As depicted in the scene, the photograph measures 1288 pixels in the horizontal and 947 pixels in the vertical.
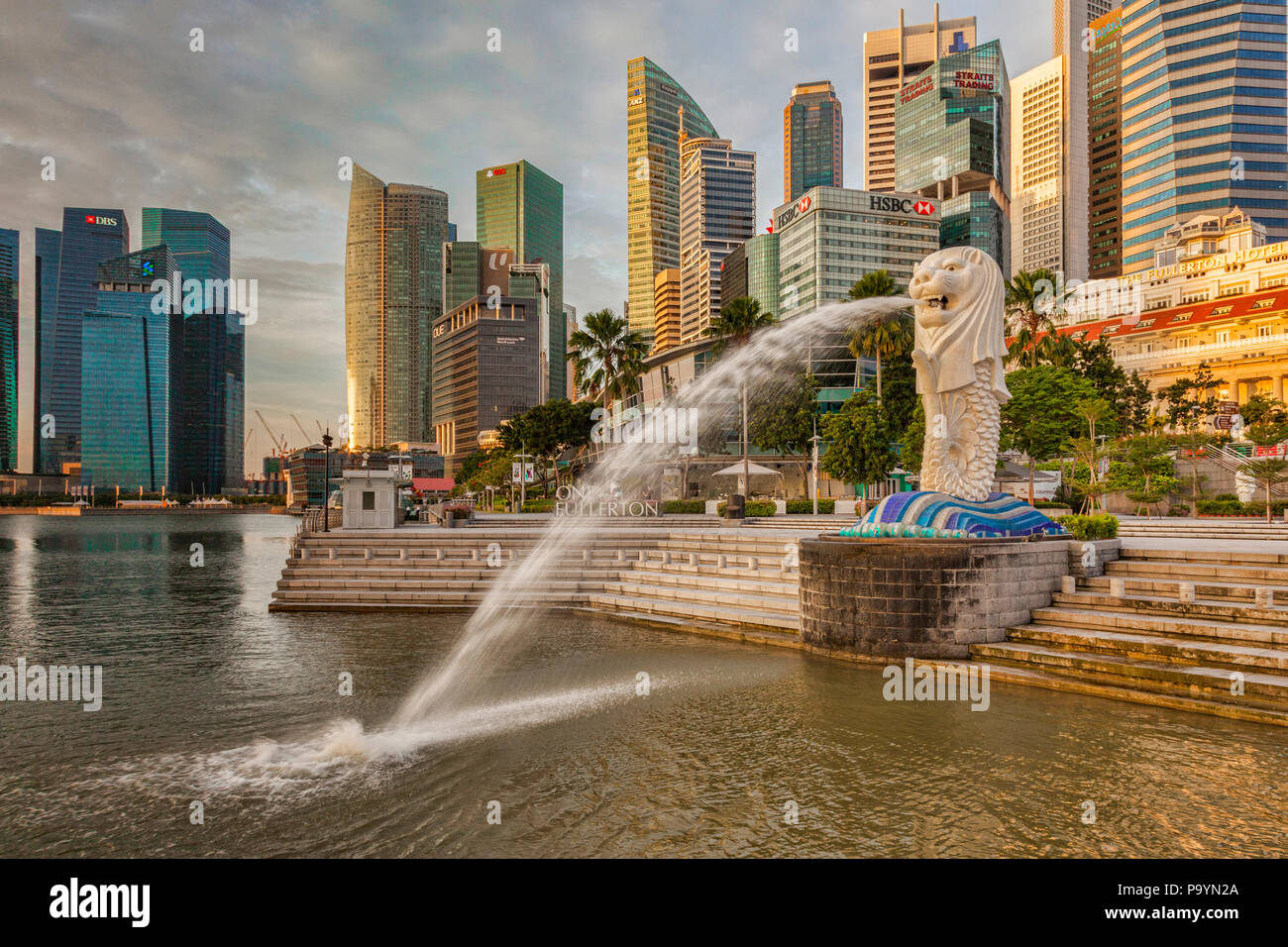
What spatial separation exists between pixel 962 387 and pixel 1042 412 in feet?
94.5

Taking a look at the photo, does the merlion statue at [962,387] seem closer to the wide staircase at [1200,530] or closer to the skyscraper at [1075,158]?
the wide staircase at [1200,530]

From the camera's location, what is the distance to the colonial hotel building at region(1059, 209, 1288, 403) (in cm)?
7106

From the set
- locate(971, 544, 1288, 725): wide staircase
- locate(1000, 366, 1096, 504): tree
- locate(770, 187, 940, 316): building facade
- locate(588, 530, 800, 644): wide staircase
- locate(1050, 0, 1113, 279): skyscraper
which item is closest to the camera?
locate(971, 544, 1288, 725): wide staircase

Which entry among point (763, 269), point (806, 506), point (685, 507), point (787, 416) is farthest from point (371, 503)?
point (763, 269)

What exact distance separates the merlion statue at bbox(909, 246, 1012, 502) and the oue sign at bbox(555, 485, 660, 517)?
23757 mm

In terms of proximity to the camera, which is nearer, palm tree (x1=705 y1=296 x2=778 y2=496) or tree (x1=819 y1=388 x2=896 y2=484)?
tree (x1=819 y1=388 x2=896 y2=484)

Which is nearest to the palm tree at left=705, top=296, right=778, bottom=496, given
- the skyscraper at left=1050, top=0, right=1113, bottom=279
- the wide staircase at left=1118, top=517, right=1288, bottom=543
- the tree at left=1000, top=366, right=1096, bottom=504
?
the tree at left=1000, top=366, right=1096, bottom=504

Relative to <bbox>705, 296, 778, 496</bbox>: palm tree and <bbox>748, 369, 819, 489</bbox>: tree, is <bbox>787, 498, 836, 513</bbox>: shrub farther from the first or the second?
<bbox>748, 369, 819, 489</bbox>: tree

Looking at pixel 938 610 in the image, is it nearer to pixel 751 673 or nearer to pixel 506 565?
pixel 751 673

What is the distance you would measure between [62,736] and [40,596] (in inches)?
863

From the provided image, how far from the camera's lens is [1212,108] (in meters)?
115

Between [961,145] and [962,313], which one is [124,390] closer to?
[961,145]

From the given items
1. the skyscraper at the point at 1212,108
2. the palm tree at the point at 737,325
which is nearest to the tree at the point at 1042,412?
the palm tree at the point at 737,325
